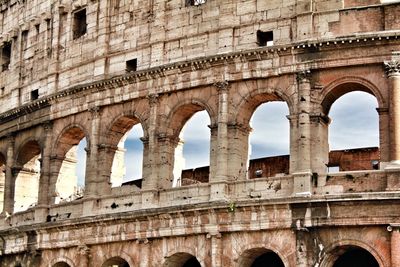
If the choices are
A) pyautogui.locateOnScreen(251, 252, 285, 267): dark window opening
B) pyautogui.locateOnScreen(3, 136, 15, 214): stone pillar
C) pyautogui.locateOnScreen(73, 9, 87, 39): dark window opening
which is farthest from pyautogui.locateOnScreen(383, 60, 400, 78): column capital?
pyautogui.locateOnScreen(3, 136, 15, 214): stone pillar

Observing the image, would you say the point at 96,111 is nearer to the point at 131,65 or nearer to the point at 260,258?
the point at 131,65

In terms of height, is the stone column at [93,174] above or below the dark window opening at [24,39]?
below

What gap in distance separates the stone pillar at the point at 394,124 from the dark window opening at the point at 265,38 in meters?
3.44

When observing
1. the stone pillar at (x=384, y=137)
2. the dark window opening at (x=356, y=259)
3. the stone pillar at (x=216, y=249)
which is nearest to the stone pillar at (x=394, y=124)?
the stone pillar at (x=384, y=137)

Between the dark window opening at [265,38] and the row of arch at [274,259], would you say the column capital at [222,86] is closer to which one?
the dark window opening at [265,38]

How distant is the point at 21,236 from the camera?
26688 millimetres

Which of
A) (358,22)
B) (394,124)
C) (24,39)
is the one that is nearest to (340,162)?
(358,22)

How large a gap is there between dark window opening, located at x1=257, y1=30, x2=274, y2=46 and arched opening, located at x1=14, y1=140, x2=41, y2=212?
9099 mm

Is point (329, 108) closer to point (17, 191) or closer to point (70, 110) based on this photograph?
point (70, 110)

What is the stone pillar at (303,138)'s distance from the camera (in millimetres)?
21094

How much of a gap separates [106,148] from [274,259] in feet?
20.2

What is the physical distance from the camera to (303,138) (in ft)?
70.6

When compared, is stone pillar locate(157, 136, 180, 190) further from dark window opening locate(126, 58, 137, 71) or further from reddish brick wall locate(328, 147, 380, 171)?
reddish brick wall locate(328, 147, 380, 171)

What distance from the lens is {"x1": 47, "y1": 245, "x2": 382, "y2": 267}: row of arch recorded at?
20.6 meters
